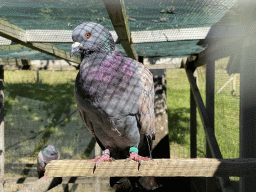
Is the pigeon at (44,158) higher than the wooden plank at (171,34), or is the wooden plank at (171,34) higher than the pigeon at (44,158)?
the wooden plank at (171,34)

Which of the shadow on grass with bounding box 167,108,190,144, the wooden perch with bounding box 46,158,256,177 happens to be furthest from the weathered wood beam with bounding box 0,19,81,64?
the shadow on grass with bounding box 167,108,190,144

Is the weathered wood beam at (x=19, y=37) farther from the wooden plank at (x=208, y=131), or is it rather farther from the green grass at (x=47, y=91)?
the green grass at (x=47, y=91)

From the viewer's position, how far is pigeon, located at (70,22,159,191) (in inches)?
61.3

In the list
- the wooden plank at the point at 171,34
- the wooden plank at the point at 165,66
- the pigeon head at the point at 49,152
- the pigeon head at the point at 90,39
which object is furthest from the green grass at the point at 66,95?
the pigeon head at the point at 90,39

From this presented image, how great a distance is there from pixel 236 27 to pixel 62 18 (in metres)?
1.44

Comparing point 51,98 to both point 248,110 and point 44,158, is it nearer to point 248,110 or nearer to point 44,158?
point 44,158

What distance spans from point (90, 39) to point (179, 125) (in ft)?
17.3

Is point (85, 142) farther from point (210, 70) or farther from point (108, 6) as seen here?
point (108, 6)

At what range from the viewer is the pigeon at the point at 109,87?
1.56 meters

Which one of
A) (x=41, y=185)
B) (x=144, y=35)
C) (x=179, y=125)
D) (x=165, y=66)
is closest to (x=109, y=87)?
(x=144, y=35)

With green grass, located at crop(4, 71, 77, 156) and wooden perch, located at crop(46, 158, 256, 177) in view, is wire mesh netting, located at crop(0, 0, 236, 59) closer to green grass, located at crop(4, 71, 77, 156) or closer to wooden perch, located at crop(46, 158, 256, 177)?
wooden perch, located at crop(46, 158, 256, 177)

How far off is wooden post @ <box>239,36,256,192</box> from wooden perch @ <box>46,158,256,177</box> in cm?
30

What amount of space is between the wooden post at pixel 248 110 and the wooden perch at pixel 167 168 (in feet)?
0.98

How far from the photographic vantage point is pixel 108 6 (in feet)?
3.79
